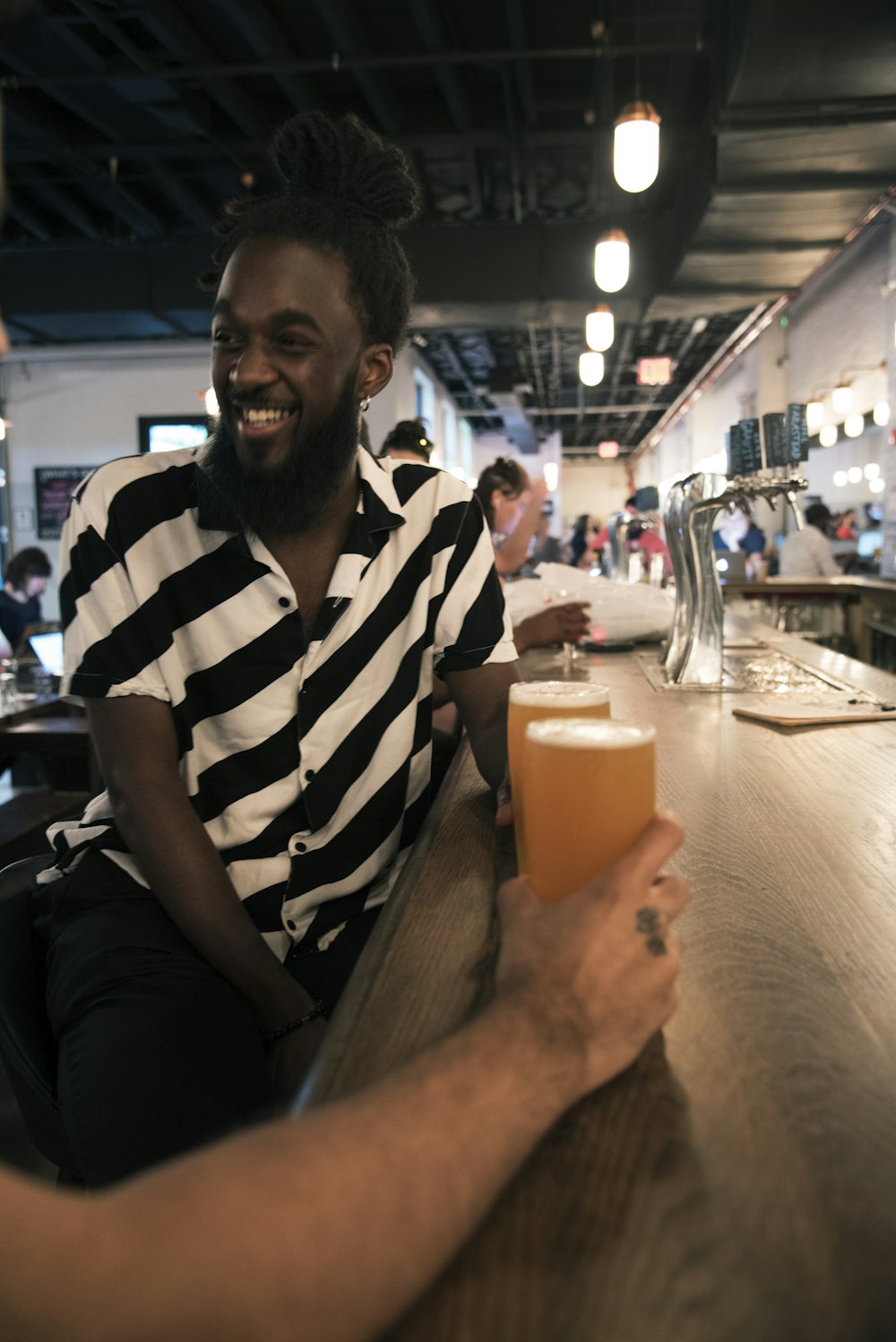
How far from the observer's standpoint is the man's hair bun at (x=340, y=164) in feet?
4.60

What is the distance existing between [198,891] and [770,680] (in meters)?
1.34

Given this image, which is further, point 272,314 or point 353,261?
point 353,261

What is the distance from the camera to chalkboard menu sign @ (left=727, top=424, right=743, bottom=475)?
1.98 meters

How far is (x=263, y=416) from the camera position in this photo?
1.29m

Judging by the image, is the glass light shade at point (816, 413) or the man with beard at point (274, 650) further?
the glass light shade at point (816, 413)

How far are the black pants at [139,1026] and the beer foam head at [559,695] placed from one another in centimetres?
42

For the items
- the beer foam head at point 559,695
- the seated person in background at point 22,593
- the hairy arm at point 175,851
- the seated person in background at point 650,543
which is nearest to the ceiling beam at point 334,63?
the seated person in background at point 650,543

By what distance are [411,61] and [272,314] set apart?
4.49 meters

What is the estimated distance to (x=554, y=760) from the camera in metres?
0.70

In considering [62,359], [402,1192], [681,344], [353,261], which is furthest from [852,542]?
[402,1192]

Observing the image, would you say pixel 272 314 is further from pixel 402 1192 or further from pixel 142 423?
pixel 142 423

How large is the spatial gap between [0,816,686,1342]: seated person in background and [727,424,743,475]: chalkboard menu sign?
1.68 m

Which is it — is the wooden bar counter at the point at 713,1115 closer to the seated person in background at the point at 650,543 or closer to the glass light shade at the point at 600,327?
the seated person in background at the point at 650,543

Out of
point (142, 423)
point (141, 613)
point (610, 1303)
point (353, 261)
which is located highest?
point (142, 423)
